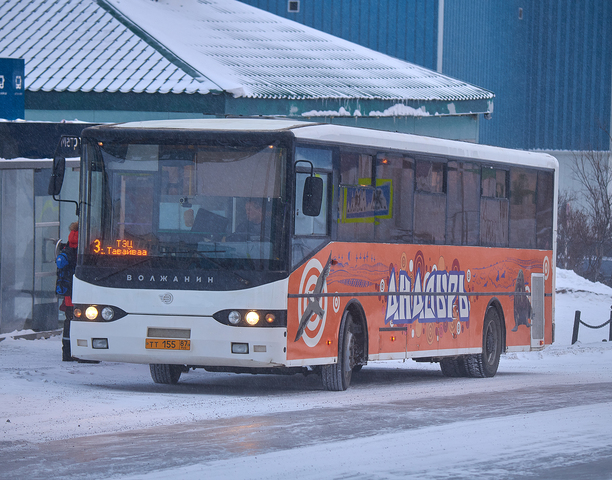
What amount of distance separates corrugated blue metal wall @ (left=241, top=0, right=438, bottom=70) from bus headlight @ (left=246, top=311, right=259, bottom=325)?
2516 centimetres

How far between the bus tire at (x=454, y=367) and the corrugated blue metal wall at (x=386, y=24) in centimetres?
2021

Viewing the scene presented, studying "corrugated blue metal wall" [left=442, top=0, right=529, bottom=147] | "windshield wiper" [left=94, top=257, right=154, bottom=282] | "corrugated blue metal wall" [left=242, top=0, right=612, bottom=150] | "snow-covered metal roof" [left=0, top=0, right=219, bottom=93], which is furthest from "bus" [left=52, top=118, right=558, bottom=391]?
"corrugated blue metal wall" [left=242, top=0, right=612, bottom=150]

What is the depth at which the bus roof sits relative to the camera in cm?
1327

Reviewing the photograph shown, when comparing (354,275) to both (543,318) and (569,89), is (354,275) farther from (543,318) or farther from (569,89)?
(569,89)

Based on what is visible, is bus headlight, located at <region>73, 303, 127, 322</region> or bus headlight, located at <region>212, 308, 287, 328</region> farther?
bus headlight, located at <region>73, 303, 127, 322</region>

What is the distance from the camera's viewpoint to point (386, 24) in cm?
3741

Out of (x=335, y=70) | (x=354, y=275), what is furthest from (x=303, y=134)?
(x=335, y=70)

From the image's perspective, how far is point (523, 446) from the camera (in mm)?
9805

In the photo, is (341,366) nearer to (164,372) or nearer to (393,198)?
(164,372)

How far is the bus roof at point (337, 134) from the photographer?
43.5 feet

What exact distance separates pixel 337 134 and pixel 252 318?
246cm

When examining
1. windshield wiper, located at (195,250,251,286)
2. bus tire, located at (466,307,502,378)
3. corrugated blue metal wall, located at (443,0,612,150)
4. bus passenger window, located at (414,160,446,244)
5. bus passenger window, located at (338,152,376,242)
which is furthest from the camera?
A: corrugated blue metal wall, located at (443,0,612,150)

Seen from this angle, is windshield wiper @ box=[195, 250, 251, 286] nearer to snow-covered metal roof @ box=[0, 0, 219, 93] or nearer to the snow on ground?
the snow on ground

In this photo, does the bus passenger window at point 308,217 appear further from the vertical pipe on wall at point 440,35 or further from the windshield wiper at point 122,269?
the vertical pipe on wall at point 440,35
